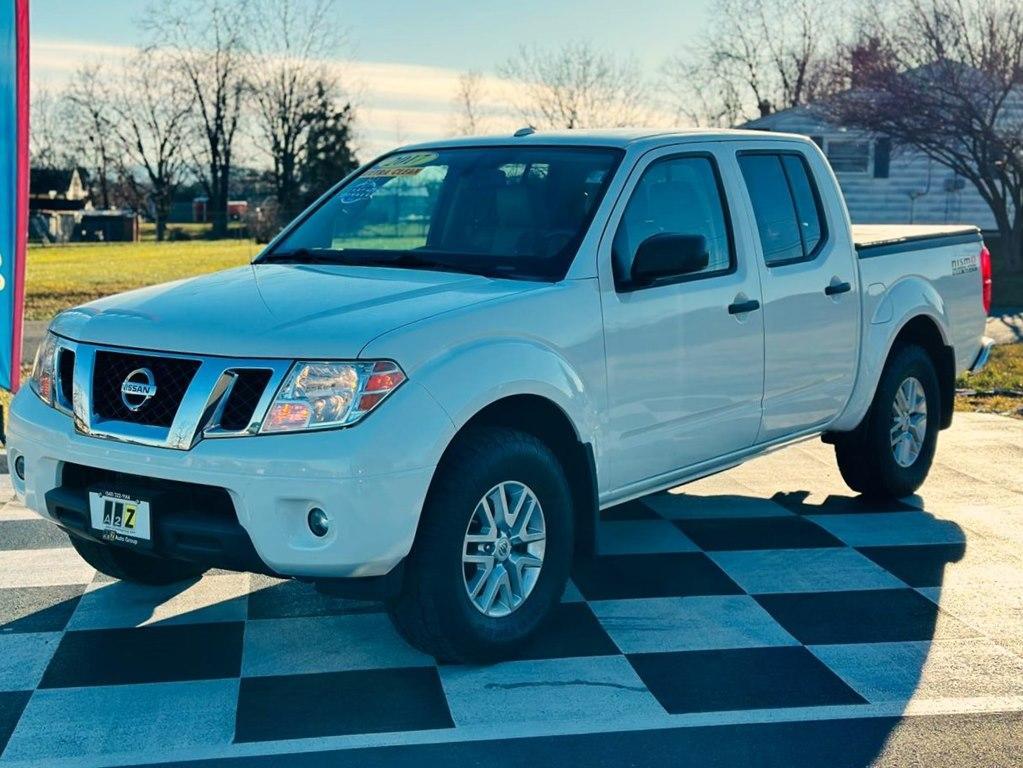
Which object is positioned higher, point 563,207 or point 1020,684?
point 563,207

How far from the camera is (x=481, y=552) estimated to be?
4.71 meters

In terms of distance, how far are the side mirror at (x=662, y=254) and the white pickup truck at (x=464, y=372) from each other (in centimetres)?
1

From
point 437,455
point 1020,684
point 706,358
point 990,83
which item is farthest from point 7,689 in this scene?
point 990,83

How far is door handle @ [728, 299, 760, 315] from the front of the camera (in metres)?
5.79

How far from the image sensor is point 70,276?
91.9ft

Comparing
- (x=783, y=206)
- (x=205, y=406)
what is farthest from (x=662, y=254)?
(x=205, y=406)

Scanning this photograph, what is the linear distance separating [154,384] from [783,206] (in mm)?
3124

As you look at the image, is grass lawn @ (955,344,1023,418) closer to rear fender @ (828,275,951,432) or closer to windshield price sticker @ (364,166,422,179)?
rear fender @ (828,275,951,432)

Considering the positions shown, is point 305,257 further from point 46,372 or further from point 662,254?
point 662,254

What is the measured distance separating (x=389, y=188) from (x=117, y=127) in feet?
246

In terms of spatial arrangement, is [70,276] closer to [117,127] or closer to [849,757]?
[849,757]

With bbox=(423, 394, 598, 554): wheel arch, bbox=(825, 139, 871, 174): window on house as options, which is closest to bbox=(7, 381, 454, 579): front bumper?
bbox=(423, 394, 598, 554): wheel arch

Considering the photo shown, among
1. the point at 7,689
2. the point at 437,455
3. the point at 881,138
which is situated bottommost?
the point at 7,689

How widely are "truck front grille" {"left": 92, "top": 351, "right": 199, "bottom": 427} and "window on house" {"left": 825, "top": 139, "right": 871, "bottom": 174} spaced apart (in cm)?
3209
